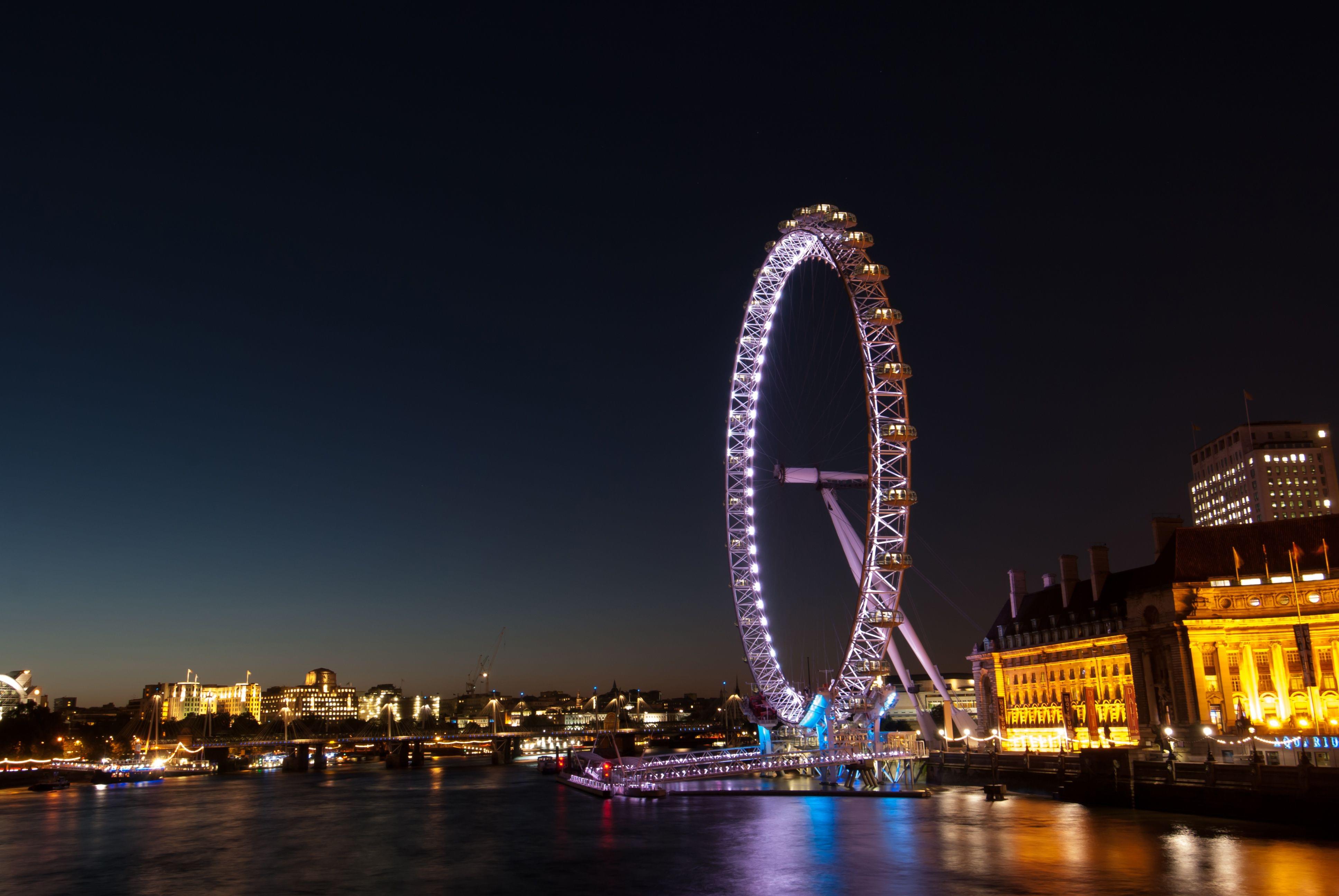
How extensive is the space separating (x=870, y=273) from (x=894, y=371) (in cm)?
560

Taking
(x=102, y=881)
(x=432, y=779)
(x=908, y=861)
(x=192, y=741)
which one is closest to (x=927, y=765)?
(x=908, y=861)

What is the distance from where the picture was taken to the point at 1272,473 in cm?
15475

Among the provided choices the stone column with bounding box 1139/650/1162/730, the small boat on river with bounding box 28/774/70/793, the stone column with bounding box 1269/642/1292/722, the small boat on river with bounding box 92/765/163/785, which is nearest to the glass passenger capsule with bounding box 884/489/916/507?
the stone column with bounding box 1139/650/1162/730

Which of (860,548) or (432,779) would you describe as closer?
(860,548)

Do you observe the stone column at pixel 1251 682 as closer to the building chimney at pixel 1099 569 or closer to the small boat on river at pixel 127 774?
the building chimney at pixel 1099 569

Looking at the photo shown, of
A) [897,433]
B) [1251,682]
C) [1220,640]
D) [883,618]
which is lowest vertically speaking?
[1251,682]

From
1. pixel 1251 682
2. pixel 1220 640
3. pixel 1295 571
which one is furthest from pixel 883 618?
pixel 1295 571

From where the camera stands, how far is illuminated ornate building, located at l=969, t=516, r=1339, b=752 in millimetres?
67562

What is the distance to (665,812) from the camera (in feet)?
205

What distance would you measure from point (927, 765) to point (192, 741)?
162262mm

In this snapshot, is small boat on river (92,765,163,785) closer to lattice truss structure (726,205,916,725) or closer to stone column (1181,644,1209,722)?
lattice truss structure (726,205,916,725)

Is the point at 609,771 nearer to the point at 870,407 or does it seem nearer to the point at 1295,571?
the point at 870,407

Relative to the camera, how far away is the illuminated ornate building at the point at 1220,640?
67.6m

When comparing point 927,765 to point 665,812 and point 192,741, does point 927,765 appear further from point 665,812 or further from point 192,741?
point 192,741
